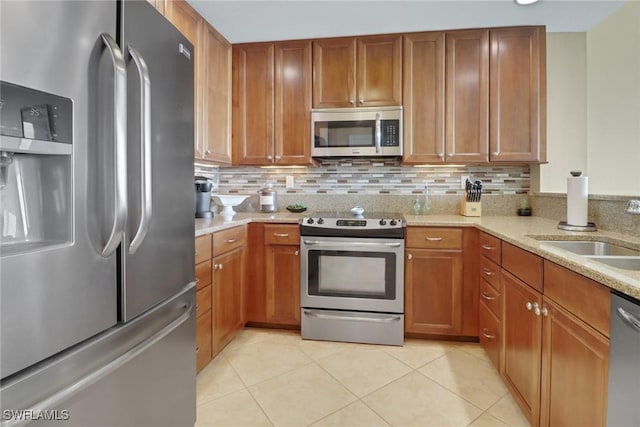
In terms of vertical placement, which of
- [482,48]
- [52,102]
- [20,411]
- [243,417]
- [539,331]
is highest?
[482,48]

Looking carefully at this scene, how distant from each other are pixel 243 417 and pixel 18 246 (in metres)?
1.31

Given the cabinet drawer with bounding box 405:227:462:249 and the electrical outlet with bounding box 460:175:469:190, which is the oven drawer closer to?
the cabinet drawer with bounding box 405:227:462:249

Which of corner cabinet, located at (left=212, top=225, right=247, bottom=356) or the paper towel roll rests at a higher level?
the paper towel roll

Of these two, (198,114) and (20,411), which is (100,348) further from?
(198,114)

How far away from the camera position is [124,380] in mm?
929

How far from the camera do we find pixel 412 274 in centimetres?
236

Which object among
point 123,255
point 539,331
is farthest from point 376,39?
point 123,255

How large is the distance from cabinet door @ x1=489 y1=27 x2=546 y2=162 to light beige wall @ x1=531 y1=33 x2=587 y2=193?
20 centimetres

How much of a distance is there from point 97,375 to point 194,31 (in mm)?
2176

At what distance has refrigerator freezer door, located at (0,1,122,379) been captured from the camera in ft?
2.11

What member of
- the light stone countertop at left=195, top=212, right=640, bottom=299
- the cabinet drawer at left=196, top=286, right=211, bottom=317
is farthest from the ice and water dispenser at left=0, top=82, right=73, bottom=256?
the cabinet drawer at left=196, top=286, right=211, bottom=317

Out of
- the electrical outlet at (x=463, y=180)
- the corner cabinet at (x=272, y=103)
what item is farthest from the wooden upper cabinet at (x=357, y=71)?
the electrical outlet at (x=463, y=180)

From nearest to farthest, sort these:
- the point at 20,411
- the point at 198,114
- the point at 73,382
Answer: the point at 20,411, the point at 73,382, the point at 198,114

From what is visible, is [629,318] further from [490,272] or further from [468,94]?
[468,94]
